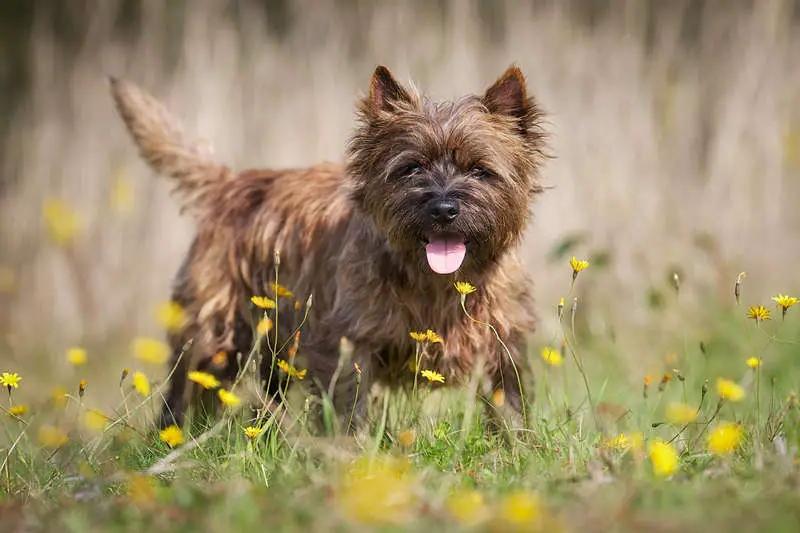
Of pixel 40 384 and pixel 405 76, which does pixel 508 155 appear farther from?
pixel 40 384

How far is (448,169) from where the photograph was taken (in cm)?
417

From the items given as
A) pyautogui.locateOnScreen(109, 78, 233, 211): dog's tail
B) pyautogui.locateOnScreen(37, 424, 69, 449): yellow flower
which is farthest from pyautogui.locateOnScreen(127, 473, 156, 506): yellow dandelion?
pyautogui.locateOnScreen(109, 78, 233, 211): dog's tail

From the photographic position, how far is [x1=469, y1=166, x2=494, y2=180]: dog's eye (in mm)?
4188

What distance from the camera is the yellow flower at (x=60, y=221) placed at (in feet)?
26.2

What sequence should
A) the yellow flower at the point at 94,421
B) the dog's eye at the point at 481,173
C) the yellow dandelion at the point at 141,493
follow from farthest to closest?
the dog's eye at the point at 481,173 → the yellow flower at the point at 94,421 → the yellow dandelion at the point at 141,493

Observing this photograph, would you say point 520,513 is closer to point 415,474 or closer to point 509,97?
point 415,474

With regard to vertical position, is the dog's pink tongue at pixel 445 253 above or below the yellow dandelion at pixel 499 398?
above

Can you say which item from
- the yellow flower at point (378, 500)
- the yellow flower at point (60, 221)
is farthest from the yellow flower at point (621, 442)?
the yellow flower at point (60, 221)

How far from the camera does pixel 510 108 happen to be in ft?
14.2

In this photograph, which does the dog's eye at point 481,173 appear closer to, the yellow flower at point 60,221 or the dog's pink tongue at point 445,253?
the dog's pink tongue at point 445,253

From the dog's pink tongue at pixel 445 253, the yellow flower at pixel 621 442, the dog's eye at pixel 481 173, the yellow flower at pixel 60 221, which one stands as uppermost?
the dog's eye at pixel 481 173

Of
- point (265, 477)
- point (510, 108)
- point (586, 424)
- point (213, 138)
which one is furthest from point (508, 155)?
point (213, 138)

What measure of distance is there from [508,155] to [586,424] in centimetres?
104

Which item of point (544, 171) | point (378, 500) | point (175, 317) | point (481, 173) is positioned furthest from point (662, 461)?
point (544, 171)
